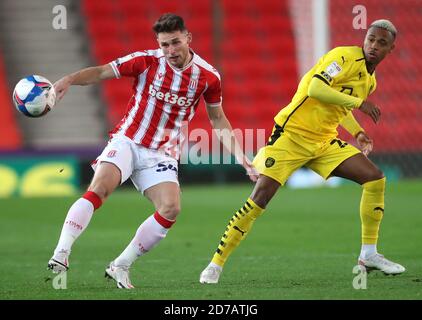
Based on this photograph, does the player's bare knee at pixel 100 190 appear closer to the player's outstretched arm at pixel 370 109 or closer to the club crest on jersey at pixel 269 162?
the club crest on jersey at pixel 269 162

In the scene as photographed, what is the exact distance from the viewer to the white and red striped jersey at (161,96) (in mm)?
7141

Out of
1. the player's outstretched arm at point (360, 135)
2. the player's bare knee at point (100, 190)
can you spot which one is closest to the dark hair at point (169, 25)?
the player's bare knee at point (100, 190)

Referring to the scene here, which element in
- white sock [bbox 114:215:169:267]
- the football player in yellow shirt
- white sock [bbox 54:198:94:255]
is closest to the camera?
white sock [bbox 54:198:94:255]

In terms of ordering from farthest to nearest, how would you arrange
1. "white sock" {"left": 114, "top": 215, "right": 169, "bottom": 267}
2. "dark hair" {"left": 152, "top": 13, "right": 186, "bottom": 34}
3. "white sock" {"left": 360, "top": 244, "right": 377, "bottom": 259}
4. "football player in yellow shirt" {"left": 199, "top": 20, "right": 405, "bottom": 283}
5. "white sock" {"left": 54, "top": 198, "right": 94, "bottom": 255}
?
"white sock" {"left": 360, "top": 244, "right": 377, "bottom": 259}, "football player in yellow shirt" {"left": 199, "top": 20, "right": 405, "bottom": 283}, "white sock" {"left": 114, "top": 215, "right": 169, "bottom": 267}, "dark hair" {"left": 152, "top": 13, "right": 186, "bottom": 34}, "white sock" {"left": 54, "top": 198, "right": 94, "bottom": 255}

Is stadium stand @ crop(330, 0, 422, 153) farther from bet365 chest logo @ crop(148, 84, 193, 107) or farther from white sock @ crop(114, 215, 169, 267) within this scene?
white sock @ crop(114, 215, 169, 267)

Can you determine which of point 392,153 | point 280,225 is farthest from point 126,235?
point 392,153

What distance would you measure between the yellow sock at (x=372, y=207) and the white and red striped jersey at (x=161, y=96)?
1.47 meters

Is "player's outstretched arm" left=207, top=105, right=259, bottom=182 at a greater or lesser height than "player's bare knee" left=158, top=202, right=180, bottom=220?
greater

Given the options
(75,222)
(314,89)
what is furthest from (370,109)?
(75,222)

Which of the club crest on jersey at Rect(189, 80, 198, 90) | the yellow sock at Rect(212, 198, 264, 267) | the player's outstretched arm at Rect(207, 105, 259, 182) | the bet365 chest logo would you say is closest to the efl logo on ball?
the bet365 chest logo

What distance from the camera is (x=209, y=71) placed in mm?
7254

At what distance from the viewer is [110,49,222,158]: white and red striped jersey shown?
7141 mm

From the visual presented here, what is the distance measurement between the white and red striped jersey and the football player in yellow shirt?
74cm
